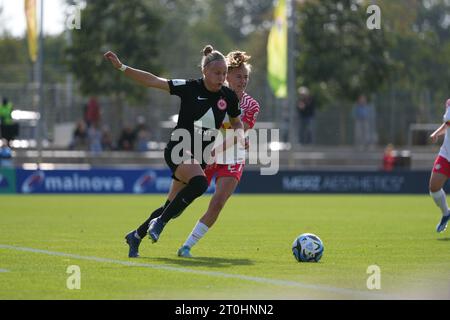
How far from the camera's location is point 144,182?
31.6 m

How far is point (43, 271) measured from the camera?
Answer: 33.0 ft

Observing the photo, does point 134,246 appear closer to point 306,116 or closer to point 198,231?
point 198,231

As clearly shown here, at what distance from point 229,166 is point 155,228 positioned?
1356 millimetres

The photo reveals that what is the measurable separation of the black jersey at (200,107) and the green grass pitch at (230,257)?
1.44 m

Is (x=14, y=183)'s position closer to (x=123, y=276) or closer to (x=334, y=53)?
(x=334, y=53)

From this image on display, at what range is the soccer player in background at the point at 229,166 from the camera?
38.2 ft

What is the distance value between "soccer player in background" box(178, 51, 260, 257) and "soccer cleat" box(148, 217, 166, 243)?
0.55m

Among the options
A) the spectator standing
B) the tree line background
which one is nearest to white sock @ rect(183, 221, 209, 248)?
the spectator standing

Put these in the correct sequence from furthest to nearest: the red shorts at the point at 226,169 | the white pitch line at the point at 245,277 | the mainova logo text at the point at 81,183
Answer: the mainova logo text at the point at 81,183, the red shorts at the point at 226,169, the white pitch line at the point at 245,277

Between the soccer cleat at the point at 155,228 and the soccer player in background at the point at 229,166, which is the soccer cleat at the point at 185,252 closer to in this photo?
the soccer player in background at the point at 229,166

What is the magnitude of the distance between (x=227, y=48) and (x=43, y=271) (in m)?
77.5

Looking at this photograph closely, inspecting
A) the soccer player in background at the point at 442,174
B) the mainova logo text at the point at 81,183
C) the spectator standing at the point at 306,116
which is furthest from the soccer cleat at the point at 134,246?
the spectator standing at the point at 306,116

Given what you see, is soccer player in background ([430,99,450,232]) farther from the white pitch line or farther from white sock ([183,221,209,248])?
the white pitch line
